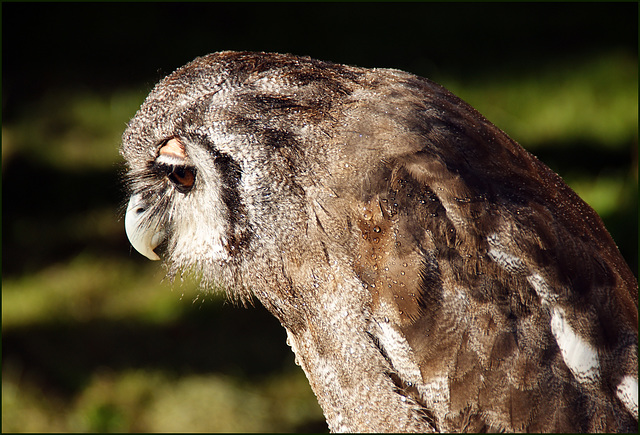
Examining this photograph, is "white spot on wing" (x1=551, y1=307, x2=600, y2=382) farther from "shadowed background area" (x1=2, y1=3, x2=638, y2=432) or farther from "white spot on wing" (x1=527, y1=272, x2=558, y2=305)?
"shadowed background area" (x1=2, y1=3, x2=638, y2=432)

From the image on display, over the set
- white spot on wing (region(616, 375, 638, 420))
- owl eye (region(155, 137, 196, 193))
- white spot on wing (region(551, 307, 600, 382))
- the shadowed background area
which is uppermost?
owl eye (region(155, 137, 196, 193))

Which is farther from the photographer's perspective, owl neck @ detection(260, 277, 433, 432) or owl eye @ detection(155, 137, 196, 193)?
owl eye @ detection(155, 137, 196, 193)

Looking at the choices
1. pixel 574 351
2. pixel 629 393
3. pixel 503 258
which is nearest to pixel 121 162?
pixel 503 258

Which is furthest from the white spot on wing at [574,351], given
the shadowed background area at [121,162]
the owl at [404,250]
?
the shadowed background area at [121,162]

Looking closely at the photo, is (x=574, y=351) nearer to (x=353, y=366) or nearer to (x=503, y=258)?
(x=503, y=258)

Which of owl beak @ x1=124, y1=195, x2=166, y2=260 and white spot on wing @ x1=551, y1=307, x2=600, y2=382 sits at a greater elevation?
white spot on wing @ x1=551, y1=307, x2=600, y2=382

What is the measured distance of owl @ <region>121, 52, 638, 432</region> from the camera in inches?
58.5

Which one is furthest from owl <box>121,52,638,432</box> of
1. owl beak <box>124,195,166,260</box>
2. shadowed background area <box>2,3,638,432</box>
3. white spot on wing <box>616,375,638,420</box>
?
shadowed background area <box>2,3,638,432</box>

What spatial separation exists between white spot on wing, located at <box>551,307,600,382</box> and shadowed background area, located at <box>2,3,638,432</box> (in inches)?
45.2

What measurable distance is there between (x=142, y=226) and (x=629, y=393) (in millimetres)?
1450

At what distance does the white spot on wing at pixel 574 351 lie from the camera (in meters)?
1.48

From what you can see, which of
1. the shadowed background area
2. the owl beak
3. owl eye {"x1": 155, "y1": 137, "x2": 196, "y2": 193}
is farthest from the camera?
the shadowed background area

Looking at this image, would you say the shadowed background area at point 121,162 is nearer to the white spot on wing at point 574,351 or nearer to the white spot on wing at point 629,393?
the white spot on wing at point 574,351

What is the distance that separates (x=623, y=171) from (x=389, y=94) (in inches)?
119
